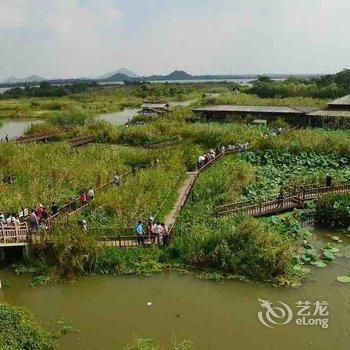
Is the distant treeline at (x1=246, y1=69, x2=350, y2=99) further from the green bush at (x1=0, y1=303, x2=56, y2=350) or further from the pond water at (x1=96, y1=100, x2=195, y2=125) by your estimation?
the green bush at (x1=0, y1=303, x2=56, y2=350)

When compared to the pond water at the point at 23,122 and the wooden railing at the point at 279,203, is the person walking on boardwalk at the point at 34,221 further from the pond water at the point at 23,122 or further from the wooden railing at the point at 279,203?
the pond water at the point at 23,122

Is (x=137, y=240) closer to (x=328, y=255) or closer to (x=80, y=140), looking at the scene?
(x=328, y=255)

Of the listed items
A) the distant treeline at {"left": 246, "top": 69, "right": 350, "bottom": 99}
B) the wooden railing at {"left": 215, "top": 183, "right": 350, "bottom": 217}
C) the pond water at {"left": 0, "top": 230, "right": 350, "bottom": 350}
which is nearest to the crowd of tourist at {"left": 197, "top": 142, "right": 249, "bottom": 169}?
the wooden railing at {"left": 215, "top": 183, "right": 350, "bottom": 217}

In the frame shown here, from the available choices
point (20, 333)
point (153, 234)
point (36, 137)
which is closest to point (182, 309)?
point (153, 234)

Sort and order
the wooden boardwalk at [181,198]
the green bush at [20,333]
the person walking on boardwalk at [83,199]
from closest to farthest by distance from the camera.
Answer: the green bush at [20,333] → the wooden boardwalk at [181,198] → the person walking on boardwalk at [83,199]

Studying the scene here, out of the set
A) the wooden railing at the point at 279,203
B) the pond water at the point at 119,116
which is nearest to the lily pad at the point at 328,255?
the wooden railing at the point at 279,203

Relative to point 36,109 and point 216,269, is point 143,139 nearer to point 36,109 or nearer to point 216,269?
point 216,269

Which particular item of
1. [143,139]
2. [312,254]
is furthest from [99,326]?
[143,139]
